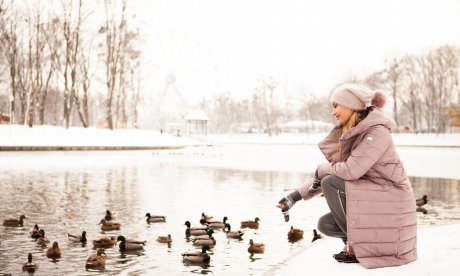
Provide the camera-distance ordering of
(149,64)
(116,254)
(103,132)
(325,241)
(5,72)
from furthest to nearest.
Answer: (149,64), (5,72), (103,132), (116,254), (325,241)

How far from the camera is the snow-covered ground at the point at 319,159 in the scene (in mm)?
5324

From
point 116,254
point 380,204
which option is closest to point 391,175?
point 380,204

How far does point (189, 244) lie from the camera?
1006cm

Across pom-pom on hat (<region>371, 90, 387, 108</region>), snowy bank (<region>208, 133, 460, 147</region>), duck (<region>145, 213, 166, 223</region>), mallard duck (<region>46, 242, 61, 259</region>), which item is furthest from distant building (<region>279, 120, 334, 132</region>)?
pom-pom on hat (<region>371, 90, 387, 108</region>)

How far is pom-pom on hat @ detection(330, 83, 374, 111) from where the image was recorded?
5152 millimetres

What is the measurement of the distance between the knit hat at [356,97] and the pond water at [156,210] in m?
3.69

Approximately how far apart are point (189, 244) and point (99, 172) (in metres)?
16.3

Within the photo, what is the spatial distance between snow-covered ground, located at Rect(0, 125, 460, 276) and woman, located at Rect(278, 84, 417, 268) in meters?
0.23

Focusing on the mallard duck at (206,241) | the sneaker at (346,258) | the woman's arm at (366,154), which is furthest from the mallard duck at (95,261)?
the woman's arm at (366,154)

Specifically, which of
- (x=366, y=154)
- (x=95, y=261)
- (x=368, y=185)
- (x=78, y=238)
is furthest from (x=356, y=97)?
(x=78, y=238)

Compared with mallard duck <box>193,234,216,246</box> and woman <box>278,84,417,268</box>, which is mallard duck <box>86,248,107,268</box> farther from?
woman <box>278,84,417,268</box>

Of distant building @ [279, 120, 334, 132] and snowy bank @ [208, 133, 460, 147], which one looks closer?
snowy bank @ [208, 133, 460, 147]

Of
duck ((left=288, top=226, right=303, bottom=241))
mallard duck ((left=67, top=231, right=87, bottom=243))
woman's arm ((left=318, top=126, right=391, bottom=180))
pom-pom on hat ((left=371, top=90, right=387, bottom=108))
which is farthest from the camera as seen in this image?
duck ((left=288, top=226, right=303, bottom=241))

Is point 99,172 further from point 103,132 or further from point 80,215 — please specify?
point 103,132
